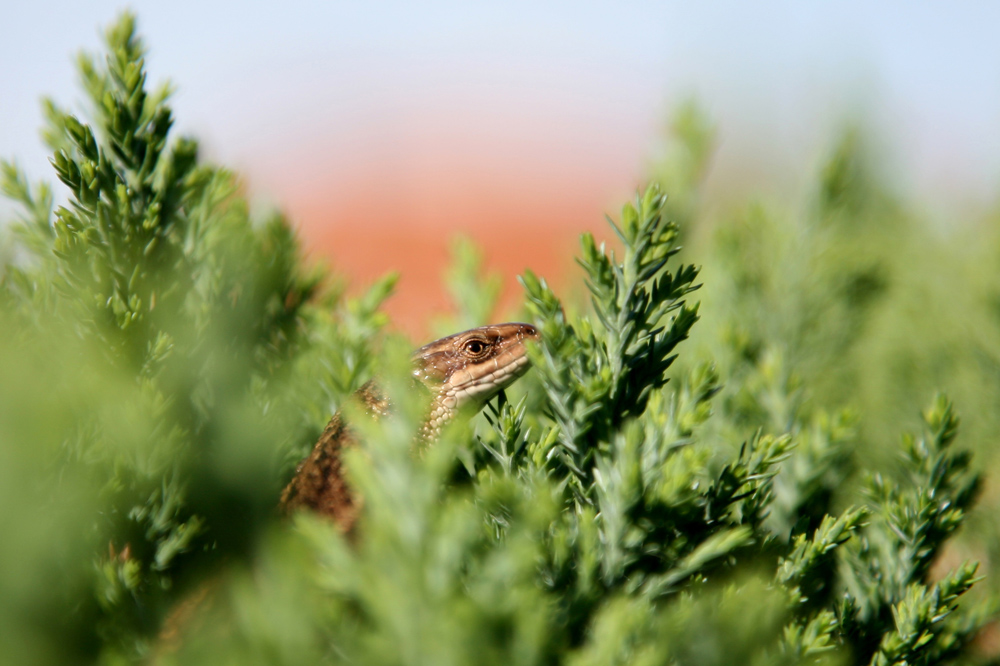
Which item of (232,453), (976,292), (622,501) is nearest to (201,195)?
(232,453)

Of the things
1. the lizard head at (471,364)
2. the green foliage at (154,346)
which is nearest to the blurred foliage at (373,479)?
the green foliage at (154,346)

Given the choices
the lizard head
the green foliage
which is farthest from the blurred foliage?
the lizard head

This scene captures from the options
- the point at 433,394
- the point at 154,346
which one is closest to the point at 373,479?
the point at 154,346

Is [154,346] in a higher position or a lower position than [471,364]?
lower

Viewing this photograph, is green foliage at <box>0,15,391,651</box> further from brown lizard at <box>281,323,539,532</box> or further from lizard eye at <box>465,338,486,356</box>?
lizard eye at <box>465,338,486,356</box>

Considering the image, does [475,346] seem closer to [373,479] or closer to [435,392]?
[435,392]

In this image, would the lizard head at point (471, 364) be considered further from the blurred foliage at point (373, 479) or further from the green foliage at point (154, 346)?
the green foliage at point (154, 346)
